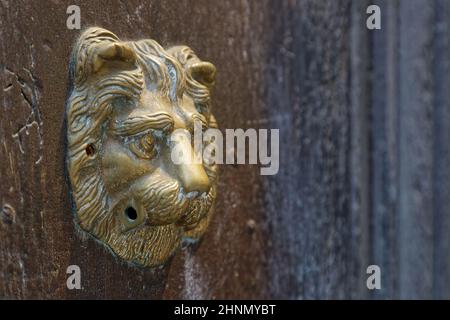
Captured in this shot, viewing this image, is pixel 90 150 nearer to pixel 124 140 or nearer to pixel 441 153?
pixel 124 140

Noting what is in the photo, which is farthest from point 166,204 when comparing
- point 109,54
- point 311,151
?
point 311,151

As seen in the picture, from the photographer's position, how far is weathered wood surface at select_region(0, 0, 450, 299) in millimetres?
672

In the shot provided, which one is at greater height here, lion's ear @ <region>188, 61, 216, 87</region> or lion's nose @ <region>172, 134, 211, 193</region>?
lion's ear @ <region>188, 61, 216, 87</region>

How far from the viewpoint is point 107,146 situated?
52 cm

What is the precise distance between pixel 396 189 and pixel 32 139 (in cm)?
44

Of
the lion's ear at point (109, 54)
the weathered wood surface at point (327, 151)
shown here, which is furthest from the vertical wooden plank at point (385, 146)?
the lion's ear at point (109, 54)

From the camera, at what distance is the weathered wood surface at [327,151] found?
67 cm

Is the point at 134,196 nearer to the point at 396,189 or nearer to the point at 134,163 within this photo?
the point at 134,163

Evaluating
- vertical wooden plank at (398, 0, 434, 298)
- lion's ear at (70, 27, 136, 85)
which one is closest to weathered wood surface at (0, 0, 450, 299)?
vertical wooden plank at (398, 0, 434, 298)

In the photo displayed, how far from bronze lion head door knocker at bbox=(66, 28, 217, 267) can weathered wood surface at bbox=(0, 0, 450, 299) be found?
0.10m

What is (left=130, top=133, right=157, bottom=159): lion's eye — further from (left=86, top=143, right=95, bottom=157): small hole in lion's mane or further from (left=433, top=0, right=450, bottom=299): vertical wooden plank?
(left=433, top=0, right=450, bottom=299): vertical wooden plank

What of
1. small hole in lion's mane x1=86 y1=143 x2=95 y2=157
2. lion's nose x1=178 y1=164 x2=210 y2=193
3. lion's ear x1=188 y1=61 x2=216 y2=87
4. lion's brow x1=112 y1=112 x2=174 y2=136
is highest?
lion's ear x1=188 y1=61 x2=216 y2=87

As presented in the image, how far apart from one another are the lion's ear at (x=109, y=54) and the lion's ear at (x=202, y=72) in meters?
0.08

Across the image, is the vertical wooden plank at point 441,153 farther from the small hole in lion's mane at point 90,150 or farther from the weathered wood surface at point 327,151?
the small hole in lion's mane at point 90,150
